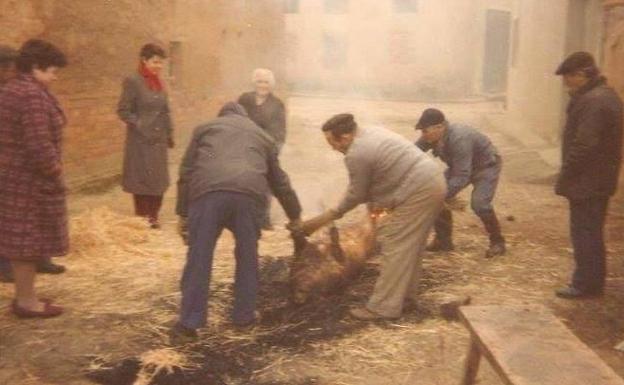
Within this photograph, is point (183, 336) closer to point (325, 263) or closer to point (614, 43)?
point (325, 263)

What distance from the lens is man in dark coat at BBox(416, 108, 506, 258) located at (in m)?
7.00

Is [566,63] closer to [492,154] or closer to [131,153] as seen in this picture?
[492,154]

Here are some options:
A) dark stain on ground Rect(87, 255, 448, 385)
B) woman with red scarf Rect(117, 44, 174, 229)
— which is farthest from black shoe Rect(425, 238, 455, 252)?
woman with red scarf Rect(117, 44, 174, 229)

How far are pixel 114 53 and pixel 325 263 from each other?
21.9 ft

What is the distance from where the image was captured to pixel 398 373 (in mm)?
4973

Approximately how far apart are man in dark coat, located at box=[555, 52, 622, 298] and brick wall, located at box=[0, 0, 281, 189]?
646cm

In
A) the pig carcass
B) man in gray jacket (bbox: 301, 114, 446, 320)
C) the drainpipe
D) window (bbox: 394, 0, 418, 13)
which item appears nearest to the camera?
man in gray jacket (bbox: 301, 114, 446, 320)

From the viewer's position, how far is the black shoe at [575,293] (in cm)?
639

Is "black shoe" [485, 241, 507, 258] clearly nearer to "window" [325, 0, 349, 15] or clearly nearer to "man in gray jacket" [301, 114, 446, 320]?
"man in gray jacket" [301, 114, 446, 320]

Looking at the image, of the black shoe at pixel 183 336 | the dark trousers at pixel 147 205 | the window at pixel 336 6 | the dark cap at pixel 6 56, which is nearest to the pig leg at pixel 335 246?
the black shoe at pixel 183 336

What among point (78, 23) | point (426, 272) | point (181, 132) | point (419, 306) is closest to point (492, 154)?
point (426, 272)

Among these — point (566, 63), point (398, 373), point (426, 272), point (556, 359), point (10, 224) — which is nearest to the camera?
point (556, 359)

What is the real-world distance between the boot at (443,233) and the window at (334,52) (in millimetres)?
26420

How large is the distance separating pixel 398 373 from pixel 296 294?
4.52 ft
